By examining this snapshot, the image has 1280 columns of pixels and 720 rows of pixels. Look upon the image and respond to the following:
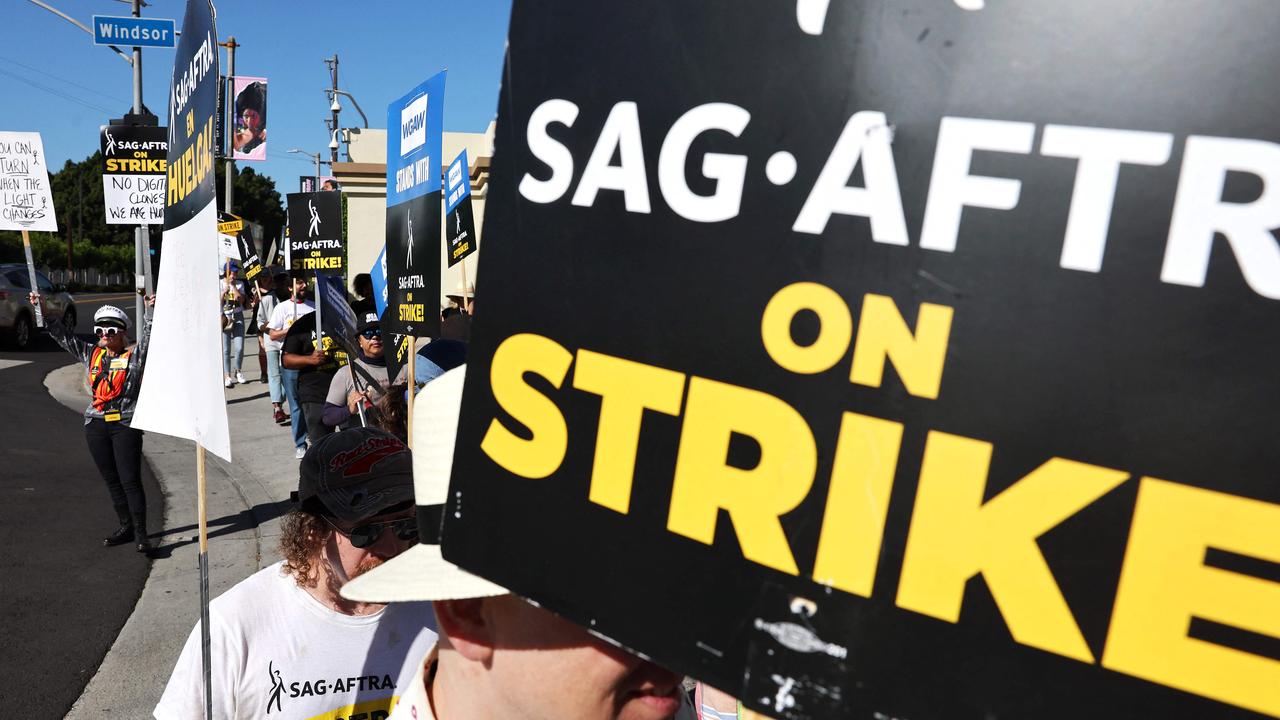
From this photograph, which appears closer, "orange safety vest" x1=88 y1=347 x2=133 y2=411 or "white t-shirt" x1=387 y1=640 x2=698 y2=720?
"white t-shirt" x1=387 y1=640 x2=698 y2=720

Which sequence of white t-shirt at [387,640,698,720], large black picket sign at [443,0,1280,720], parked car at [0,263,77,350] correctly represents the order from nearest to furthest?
large black picket sign at [443,0,1280,720] → white t-shirt at [387,640,698,720] → parked car at [0,263,77,350]

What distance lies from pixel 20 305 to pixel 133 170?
11.9 meters

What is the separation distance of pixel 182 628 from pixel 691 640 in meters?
5.44

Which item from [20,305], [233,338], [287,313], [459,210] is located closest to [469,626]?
[459,210]

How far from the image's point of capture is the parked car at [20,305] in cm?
1773

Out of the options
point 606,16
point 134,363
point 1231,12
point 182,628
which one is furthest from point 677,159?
point 134,363

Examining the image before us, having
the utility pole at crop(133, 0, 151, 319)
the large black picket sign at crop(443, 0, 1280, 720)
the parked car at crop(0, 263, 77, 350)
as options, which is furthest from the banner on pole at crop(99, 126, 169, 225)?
the large black picket sign at crop(443, 0, 1280, 720)

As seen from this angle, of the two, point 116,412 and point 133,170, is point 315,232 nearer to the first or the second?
point 116,412

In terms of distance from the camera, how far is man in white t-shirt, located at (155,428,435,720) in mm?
2055

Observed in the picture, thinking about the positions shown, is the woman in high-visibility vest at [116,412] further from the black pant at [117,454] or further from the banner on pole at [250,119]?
the banner on pole at [250,119]

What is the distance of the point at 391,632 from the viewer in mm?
2207

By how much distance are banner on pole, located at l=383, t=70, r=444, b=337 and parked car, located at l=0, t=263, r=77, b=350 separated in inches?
630

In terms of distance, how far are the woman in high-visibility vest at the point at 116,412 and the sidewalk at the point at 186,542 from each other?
1.64 feet

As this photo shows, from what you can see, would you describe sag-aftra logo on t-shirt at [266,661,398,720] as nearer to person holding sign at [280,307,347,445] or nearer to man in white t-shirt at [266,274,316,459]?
person holding sign at [280,307,347,445]
